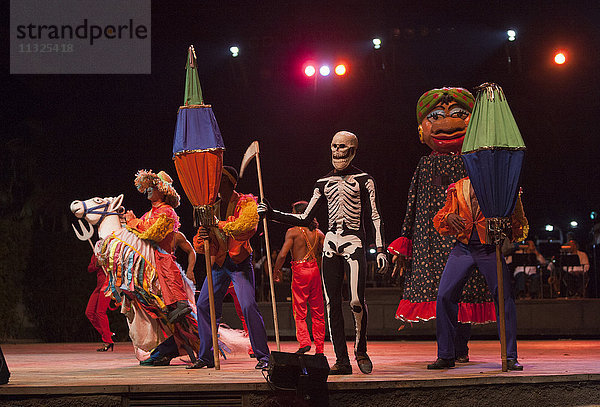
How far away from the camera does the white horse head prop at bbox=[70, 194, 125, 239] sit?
7.39 metres

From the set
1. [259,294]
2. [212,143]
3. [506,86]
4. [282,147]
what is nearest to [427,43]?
[506,86]

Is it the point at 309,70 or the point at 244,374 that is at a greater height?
the point at 309,70

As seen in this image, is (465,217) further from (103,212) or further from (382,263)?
(103,212)

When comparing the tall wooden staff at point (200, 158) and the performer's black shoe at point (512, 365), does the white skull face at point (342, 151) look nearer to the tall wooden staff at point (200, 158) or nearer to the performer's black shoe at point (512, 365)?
the tall wooden staff at point (200, 158)

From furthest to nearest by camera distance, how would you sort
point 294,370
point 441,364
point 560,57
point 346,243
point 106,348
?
1. point 560,57
2. point 106,348
3. point 441,364
4. point 346,243
5. point 294,370

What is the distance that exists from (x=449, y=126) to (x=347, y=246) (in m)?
1.63

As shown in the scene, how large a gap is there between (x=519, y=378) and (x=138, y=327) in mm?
3441

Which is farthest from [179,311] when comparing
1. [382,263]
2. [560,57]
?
[560,57]

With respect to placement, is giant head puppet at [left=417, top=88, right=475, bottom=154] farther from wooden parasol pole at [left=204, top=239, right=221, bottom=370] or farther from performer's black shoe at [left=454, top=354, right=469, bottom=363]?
wooden parasol pole at [left=204, top=239, right=221, bottom=370]

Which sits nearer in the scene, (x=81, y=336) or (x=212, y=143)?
(x=212, y=143)

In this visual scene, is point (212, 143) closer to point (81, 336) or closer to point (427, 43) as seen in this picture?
point (81, 336)

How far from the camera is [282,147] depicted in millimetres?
14742

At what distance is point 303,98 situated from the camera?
14055 mm

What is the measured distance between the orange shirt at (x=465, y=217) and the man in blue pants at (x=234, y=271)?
148cm
